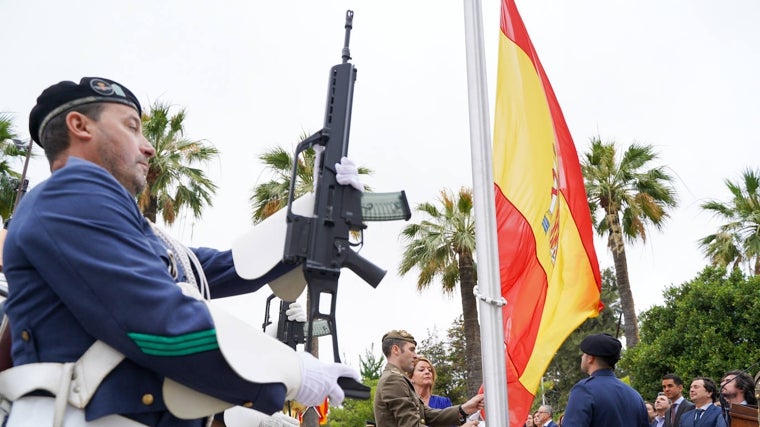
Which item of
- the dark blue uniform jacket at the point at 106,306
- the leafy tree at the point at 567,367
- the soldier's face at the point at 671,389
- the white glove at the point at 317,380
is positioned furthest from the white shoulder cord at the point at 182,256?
the leafy tree at the point at 567,367

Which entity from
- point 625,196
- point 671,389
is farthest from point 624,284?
point 671,389

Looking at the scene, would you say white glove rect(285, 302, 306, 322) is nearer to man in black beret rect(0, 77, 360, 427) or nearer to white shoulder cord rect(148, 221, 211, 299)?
white shoulder cord rect(148, 221, 211, 299)

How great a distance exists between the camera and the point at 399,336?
20.9 feet

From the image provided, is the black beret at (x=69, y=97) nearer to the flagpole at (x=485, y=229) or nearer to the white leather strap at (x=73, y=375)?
the white leather strap at (x=73, y=375)

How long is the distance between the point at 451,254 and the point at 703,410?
13.0m

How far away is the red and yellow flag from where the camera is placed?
4969mm

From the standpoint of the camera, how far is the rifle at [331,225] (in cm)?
256

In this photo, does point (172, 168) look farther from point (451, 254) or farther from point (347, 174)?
point (347, 174)

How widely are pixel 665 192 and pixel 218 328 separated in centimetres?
2151

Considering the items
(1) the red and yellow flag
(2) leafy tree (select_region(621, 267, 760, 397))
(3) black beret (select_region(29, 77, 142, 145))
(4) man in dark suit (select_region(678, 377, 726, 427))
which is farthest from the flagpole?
(2) leafy tree (select_region(621, 267, 760, 397))

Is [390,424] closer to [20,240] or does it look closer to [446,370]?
[20,240]

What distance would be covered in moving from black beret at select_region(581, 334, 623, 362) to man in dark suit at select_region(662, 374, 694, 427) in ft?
12.4

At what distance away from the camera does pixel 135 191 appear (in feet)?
8.20

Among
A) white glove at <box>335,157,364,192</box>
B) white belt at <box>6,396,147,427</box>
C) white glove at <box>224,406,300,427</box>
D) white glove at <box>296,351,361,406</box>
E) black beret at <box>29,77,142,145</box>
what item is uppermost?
black beret at <box>29,77,142,145</box>
